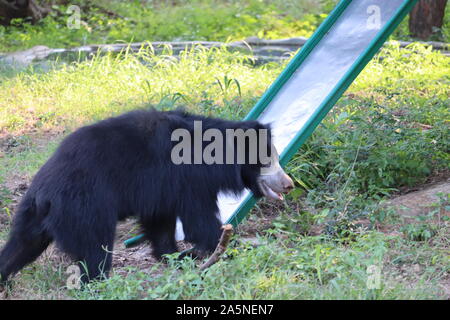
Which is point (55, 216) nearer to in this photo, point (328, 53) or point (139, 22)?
point (328, 53)

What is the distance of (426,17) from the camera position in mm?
9734

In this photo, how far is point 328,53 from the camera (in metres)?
5.69

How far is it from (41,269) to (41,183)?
729 millimetres

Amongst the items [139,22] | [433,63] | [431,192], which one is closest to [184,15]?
[139,22]

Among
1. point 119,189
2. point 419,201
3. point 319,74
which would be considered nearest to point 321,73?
point 319,74

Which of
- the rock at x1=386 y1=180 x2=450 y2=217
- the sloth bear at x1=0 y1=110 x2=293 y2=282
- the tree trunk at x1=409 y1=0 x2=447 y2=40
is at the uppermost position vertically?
the tree trunk at x1=409 y1=0 x2=447 y2=40

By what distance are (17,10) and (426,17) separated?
6.84 m

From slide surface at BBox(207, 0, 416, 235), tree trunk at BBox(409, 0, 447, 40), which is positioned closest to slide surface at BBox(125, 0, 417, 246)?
slide surface at BBox(207, 0, 416, 235)

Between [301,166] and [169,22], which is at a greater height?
[169,22]

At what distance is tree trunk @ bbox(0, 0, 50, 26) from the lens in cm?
1110

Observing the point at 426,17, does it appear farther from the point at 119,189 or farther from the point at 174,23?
the point at 119,189

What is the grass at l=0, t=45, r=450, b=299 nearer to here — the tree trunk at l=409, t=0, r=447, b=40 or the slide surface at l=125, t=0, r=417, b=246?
the slide surface at l=125, t=0, r=417, b=246

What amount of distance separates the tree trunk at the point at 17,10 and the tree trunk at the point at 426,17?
642 cm

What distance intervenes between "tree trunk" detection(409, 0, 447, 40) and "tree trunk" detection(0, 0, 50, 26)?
6416 millimetres
